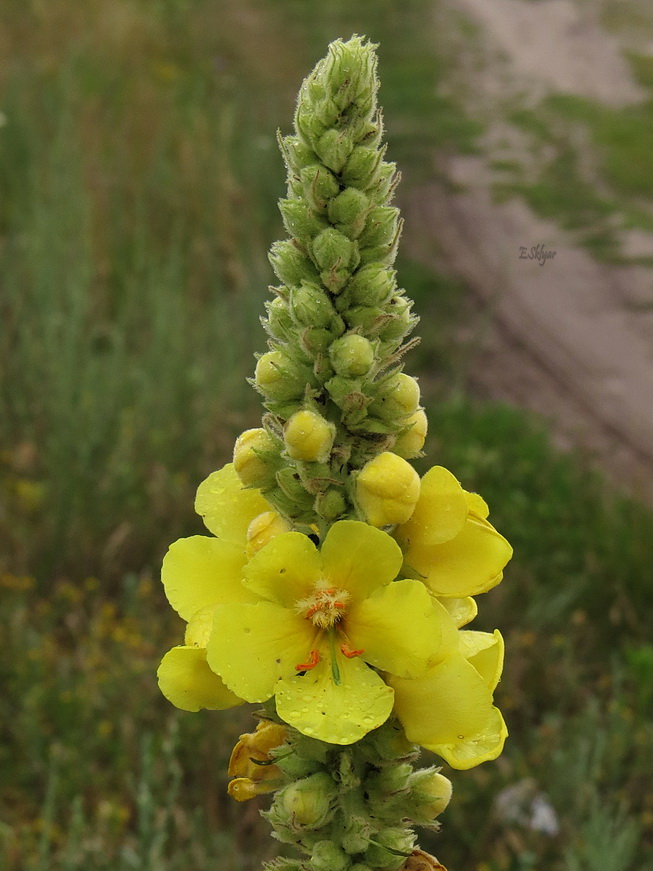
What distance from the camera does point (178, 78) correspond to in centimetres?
948

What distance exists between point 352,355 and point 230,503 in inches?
13.4

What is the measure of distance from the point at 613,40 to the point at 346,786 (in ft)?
38.7

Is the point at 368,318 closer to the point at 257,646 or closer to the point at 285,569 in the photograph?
the point at 285,569

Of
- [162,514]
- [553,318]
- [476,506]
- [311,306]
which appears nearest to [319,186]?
[311,306]

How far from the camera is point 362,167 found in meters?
1.29

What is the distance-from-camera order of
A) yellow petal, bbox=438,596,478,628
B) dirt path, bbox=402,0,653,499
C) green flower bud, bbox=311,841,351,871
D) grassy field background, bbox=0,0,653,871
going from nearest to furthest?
1. green flower bud, bbox=311,841,351,871
2. yellow petal, bbox=438,596,478,628
3. grassy field background, bbox=0,0,653,871
4. dirt path, bbox=402,0,653,499

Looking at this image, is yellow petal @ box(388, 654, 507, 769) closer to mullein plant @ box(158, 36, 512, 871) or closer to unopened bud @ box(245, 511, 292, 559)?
mullein plant @ box(158, 36, 512, 871)

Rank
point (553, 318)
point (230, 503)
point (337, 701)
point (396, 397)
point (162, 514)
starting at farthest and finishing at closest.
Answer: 1. point (553, 318)
2. point (162, 514)
3. point (230, 503)
4. point (396, 397)
5. point (337, 701)

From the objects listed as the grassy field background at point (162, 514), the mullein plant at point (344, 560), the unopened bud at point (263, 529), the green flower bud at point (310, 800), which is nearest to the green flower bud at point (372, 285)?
the mullein plant at point (344, 560)

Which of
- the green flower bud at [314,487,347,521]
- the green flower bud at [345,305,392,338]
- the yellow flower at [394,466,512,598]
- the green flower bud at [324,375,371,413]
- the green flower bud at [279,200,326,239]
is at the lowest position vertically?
the yellow flower at [394,466,512,598]

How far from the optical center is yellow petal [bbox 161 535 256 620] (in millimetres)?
1334

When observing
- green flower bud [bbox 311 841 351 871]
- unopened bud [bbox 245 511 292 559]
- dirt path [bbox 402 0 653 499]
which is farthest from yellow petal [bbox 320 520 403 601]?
dirt path [bbox 402 0 653 499]

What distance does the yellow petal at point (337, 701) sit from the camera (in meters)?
1.16

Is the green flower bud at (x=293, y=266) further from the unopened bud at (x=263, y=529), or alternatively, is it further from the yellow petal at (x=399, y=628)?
the yellow petal at (x=399, y=628)
